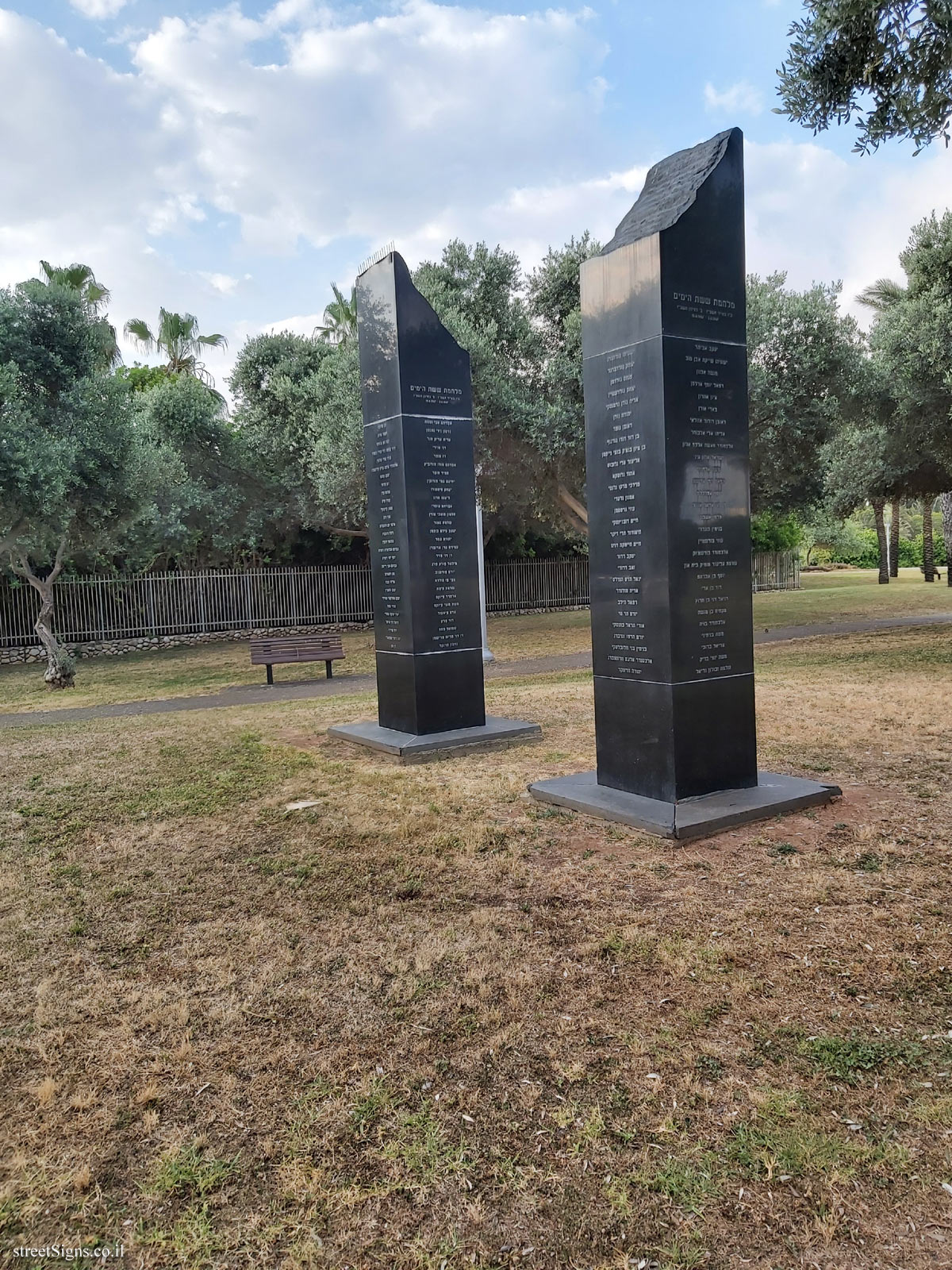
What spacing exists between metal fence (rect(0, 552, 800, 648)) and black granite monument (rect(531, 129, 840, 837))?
1636 centimetres

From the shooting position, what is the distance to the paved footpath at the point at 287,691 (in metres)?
11.0

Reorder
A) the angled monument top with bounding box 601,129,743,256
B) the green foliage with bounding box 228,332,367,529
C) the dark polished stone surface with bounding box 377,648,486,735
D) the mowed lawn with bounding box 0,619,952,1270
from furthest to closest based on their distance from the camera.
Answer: the green foliage with bounding box 228,332,367,529, the dark polished stone surface with bounding box 377,648,486,735, the angled monument top with bounding box 601,129,743,256, the mowed lawn with bounding box 0,619,952,1270

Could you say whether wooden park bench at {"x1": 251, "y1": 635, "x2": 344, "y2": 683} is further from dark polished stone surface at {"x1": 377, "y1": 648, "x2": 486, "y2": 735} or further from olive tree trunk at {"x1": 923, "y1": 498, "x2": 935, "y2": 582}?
olive tree trunk at {"x1": 923, "y1": 498, "x2": 935, "y2": 582}

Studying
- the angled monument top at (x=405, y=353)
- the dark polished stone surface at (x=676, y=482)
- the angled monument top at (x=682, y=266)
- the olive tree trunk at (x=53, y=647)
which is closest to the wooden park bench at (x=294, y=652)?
the olive tree trunk at (x=53, y=647)

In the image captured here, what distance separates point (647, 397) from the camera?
191 inches

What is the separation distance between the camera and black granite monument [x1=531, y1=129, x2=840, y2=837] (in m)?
4.81

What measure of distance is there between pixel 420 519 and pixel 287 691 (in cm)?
595

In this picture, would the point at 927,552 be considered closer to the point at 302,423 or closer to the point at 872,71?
the point at 302,423

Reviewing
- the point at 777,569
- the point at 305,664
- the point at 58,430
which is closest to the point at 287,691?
the point at 305,664

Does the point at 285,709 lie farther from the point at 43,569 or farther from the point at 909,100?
the point at 43,569

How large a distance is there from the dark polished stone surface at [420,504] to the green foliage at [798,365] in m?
9.72

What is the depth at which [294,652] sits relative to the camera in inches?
518

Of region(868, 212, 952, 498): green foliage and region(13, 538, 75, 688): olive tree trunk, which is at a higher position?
region(868, 212, 952, 498): green foliage

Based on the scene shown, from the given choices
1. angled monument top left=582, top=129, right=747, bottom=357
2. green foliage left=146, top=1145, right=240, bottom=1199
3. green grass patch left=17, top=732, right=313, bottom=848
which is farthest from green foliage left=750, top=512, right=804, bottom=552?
green foliage left=146, top=1145, right=240, bottom=1199
